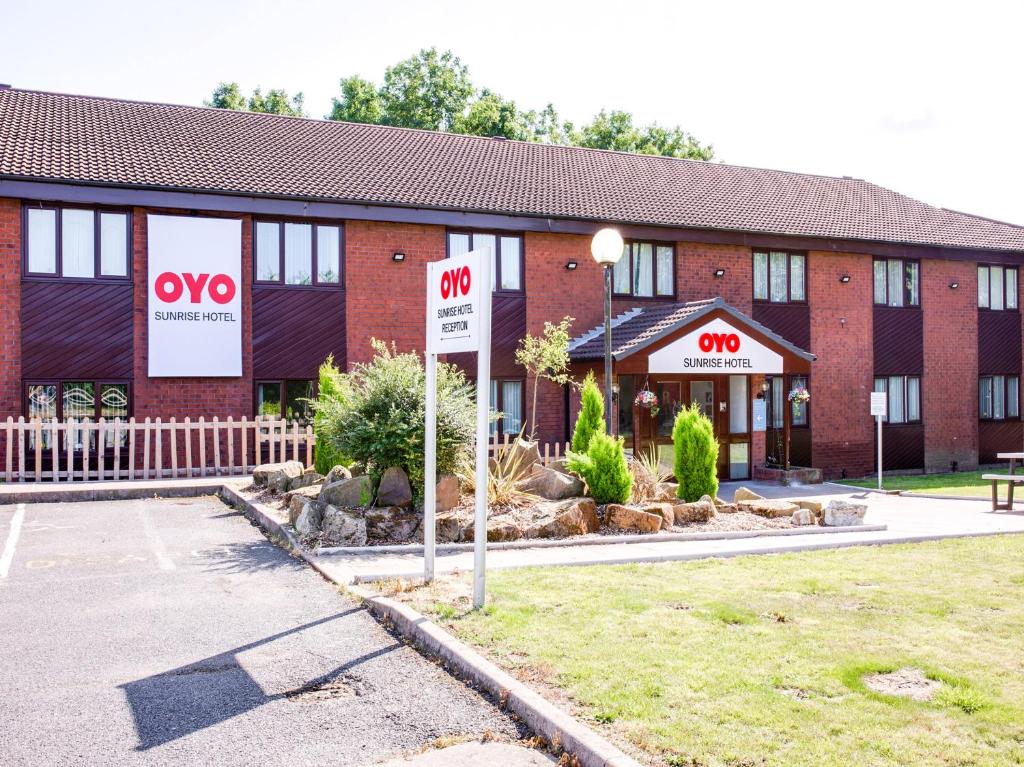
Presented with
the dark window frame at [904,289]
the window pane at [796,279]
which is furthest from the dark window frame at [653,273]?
the dark window frame at [904,289]

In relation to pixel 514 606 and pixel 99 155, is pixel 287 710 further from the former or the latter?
pixel 99 155

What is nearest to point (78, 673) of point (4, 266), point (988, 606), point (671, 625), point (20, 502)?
point (671, 625)

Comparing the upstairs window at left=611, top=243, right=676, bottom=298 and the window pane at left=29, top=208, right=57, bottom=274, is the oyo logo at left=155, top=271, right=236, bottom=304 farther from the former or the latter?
the upstairs window at left=611, top=243, right=676, bottom=298

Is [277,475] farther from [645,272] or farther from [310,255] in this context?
[645,272]

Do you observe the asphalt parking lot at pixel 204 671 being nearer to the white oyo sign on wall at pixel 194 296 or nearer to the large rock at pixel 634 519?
the large rock at pixel 634 519

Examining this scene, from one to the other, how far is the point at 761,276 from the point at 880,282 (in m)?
3.77

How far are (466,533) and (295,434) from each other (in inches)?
271

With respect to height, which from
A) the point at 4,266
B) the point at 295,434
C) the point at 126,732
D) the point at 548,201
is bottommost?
the point at 126,732

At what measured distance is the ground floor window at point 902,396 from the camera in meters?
25.0

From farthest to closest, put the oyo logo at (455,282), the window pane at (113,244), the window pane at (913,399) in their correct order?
the window pane at (913,399)
the window pane at (113,244)
the oyo logo at (455,282)

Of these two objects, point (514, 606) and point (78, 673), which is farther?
point (514, 606)

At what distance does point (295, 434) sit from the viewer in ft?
54.7

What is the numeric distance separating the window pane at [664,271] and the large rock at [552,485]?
35.7ft

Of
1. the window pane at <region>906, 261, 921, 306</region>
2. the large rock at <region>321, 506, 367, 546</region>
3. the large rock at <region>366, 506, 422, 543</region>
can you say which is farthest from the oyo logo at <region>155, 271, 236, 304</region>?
the window pane at <region>906, 261, 921, 306</region>
